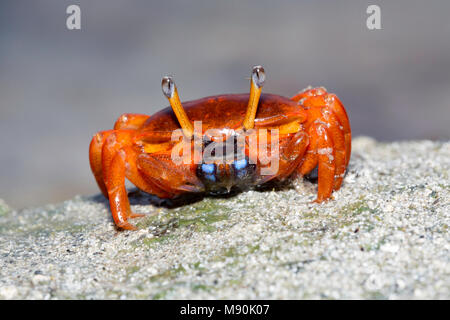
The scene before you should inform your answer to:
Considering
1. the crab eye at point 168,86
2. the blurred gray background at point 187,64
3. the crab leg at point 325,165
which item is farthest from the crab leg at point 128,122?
the blurred gray background at point 187,64

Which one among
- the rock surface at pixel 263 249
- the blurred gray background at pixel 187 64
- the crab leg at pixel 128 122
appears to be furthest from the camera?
the blurred gray background at pixel 187 64

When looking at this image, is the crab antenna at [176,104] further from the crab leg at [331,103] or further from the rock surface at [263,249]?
the crab leg at [331,103]

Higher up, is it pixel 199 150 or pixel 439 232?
pixel 199 150

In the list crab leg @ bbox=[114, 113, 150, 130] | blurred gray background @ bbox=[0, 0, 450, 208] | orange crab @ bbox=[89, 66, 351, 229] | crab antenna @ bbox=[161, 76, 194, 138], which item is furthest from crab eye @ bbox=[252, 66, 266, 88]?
blurred gray background @ bbox=[0, 0, 450, 208]

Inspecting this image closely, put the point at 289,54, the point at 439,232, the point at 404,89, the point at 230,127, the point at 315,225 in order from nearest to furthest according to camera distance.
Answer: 1. the point at 439,232
2. the point at 315,225
3. the point at 230,127
4. the point at 404,89
5. the point at 289,54

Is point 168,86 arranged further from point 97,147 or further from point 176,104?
point 97,147

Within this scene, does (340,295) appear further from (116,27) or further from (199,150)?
(116,27)

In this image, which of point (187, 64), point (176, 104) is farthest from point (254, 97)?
point (187, 64)

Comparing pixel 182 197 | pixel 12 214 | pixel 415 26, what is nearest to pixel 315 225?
pixel 182 197
